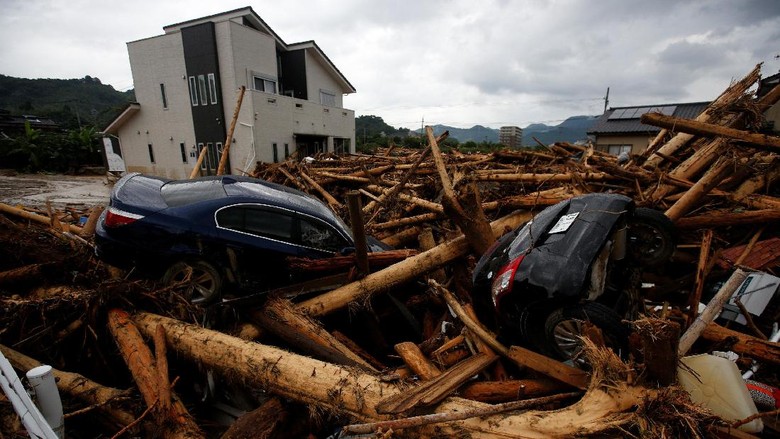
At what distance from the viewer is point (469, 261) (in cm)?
516

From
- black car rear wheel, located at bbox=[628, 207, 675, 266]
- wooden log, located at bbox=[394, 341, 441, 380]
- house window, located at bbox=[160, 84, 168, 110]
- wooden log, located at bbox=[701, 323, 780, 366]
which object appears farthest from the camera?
house window, located at bbox=[160, 84, 168, 110]

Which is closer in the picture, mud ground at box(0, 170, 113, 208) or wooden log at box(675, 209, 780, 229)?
wooden log at box(675, 209, 780, 229)

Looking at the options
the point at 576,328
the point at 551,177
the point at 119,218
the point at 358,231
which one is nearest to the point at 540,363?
the point at 576,328

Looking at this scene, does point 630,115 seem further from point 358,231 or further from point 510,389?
point 510,389

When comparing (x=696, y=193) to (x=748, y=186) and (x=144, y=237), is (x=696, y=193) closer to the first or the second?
(x=748, y=186)

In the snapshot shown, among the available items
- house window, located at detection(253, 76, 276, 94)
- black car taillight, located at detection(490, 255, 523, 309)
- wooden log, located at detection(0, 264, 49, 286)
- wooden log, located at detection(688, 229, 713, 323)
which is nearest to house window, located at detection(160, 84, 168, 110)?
house window, located at detection(253, 76, 276, 94)

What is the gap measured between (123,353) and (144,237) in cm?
170

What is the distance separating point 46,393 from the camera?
7.27 feet

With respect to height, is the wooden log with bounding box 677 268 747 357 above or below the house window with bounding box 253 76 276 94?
below

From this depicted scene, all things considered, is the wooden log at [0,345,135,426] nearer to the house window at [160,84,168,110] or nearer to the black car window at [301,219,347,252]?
the black car window at [301,219,347,252]

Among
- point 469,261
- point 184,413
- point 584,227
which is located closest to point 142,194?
point 184,413

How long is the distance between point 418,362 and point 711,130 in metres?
5.84

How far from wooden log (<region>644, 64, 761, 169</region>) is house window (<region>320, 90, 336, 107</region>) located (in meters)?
22.2

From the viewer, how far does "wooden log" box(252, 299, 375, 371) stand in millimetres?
3361
